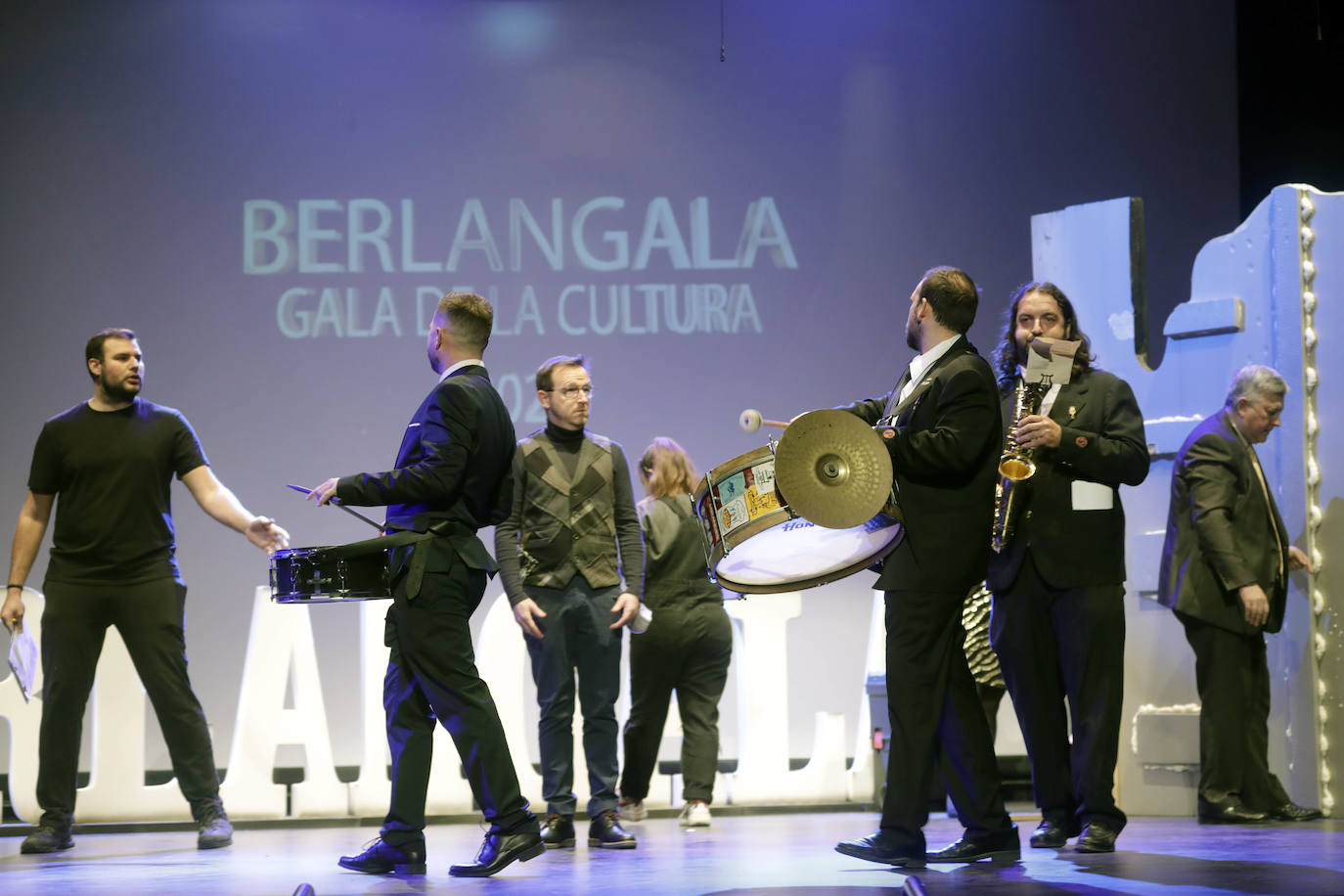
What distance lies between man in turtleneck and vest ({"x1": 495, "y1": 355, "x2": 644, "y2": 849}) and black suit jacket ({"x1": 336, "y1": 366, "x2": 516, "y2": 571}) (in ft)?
2.60

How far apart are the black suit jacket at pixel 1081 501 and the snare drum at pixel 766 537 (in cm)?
62

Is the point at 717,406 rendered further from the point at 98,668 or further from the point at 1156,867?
the point at 1156,867

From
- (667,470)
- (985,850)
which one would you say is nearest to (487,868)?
(985,850)

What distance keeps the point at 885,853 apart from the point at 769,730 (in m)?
2.35

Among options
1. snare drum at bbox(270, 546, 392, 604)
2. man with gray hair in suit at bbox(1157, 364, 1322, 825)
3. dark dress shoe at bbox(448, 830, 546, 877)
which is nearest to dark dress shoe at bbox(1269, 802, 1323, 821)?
man with gray hair in suit at bbox(1157, 364, 1322, 825)

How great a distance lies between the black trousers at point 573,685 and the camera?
186 inches

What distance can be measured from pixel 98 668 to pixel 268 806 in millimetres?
900

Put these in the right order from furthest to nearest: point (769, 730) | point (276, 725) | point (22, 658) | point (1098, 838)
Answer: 1. point (769, 730)
2. point (276, 725)
3. point (22, 658)
4. point (1098, 838)

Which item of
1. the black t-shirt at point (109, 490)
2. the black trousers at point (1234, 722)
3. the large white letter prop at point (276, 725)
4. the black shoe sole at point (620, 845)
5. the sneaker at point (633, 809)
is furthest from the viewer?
the large white letter prop at point (276, 725)

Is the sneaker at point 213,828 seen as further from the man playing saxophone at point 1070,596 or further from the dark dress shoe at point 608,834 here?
the man playing saxophone at point 1070,596

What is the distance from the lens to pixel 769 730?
5957 mm

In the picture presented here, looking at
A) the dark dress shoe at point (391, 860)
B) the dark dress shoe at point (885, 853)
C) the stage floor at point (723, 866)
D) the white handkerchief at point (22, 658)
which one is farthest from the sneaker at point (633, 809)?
the white handkerchief at point (22, 658)

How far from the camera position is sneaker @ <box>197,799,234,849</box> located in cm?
477

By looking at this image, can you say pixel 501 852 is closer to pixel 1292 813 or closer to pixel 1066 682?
pixel 1066 682
